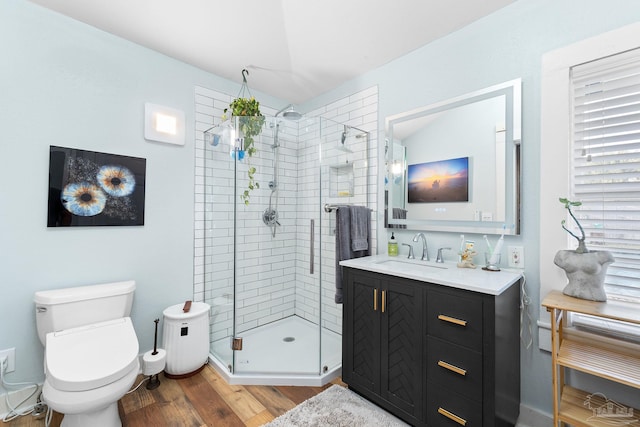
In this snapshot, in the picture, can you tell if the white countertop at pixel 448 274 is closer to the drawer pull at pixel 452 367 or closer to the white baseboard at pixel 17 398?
the drawer pull at pixel 452 367

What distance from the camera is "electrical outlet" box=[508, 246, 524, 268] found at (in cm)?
168

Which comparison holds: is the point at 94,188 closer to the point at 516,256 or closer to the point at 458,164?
the point at 458,164

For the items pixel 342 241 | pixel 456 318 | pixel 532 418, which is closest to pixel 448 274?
pixel 456 318

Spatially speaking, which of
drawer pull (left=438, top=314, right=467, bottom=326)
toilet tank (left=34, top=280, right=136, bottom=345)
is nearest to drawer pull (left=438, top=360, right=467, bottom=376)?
drawer pull (left=438, top=314, right=467, bottom=326)

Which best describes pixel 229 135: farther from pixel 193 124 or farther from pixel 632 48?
pixel 632 48

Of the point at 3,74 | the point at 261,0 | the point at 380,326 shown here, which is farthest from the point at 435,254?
the point at 3,74

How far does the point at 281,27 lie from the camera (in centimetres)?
211

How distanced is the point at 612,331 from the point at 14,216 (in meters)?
3.41

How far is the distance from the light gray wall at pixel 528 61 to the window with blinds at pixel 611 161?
17cm

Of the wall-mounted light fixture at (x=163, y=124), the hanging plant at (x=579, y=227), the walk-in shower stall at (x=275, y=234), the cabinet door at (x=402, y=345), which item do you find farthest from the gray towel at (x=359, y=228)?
the wall-mounted light fixture at (x=163, y=124)

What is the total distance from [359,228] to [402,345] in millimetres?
951

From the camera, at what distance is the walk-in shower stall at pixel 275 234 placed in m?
2.26

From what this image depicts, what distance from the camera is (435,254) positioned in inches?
81.2

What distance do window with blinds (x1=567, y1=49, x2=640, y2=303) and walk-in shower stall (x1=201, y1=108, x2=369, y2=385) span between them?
1424 mm
